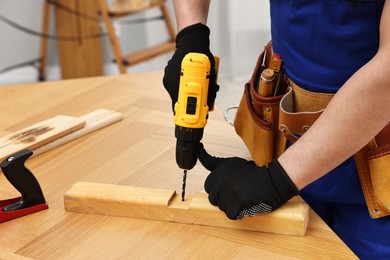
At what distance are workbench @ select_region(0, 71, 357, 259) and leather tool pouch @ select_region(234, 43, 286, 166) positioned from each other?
0.31 feet

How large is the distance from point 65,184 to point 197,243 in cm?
37

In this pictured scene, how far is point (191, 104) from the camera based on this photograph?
1.06 m

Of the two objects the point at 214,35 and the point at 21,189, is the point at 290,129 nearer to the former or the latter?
the point at 21,189

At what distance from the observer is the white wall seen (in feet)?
11.2

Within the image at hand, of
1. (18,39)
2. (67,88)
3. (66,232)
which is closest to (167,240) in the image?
(66,232)

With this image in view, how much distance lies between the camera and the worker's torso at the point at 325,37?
3.24 feet

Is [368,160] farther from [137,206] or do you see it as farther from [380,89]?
[137,206]

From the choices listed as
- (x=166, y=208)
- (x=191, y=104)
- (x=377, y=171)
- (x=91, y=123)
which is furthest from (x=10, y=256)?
(x=377, y=171)

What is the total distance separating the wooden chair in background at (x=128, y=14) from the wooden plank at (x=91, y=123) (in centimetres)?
187

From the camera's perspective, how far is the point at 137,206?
1.06m

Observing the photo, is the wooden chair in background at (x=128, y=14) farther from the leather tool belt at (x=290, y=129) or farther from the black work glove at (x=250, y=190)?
the black work glove at (x=250, y=190)

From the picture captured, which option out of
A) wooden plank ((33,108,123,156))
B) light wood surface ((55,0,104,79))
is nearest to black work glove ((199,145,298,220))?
wooden plank ((33,108,123,156))

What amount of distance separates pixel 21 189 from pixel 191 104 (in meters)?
0.37

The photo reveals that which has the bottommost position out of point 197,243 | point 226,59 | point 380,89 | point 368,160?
point 226,59
